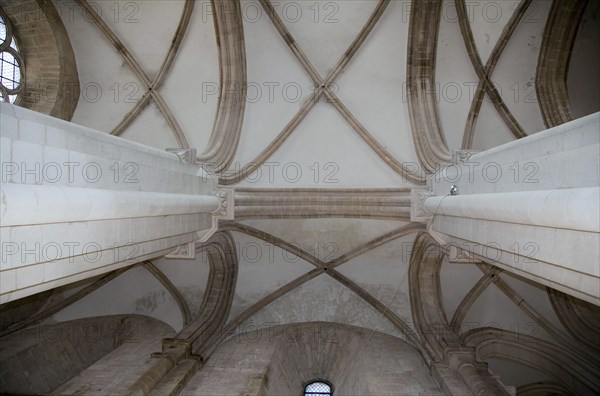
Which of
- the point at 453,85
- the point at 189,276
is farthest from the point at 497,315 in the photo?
the point at 189,276

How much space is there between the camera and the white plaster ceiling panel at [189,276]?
10922 millimetres

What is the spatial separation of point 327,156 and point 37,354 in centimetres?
711

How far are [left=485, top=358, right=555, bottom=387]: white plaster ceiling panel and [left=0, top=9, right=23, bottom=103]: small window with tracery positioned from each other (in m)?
11.5

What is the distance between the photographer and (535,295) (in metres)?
10.4

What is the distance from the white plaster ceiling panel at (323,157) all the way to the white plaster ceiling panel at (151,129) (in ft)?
7.35

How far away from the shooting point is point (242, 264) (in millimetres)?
11133

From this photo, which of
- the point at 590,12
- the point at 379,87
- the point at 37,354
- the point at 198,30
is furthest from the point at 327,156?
the point at 37,354

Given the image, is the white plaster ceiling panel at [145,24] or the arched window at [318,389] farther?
the arched window at [318,389]

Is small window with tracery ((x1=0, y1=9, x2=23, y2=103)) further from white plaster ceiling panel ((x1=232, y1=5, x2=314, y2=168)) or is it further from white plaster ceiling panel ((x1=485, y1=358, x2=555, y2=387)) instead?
white plaster ceiling panel ((x1=485, y1=358, x2=555, y2=387))

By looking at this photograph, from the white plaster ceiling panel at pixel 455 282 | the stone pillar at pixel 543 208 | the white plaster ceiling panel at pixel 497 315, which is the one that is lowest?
the white plaster ceiling panel at pixel 497 315

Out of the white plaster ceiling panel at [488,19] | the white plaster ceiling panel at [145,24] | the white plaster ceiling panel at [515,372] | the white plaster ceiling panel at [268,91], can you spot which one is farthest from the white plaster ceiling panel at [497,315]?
the white plaster ceiling panel at [145,24]

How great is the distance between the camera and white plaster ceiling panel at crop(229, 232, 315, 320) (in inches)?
436

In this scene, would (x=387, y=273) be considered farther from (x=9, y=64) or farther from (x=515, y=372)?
(x=9, y=64)

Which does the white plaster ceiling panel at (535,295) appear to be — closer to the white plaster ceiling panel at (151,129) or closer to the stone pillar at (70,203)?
the stone pillar at (70,203)
